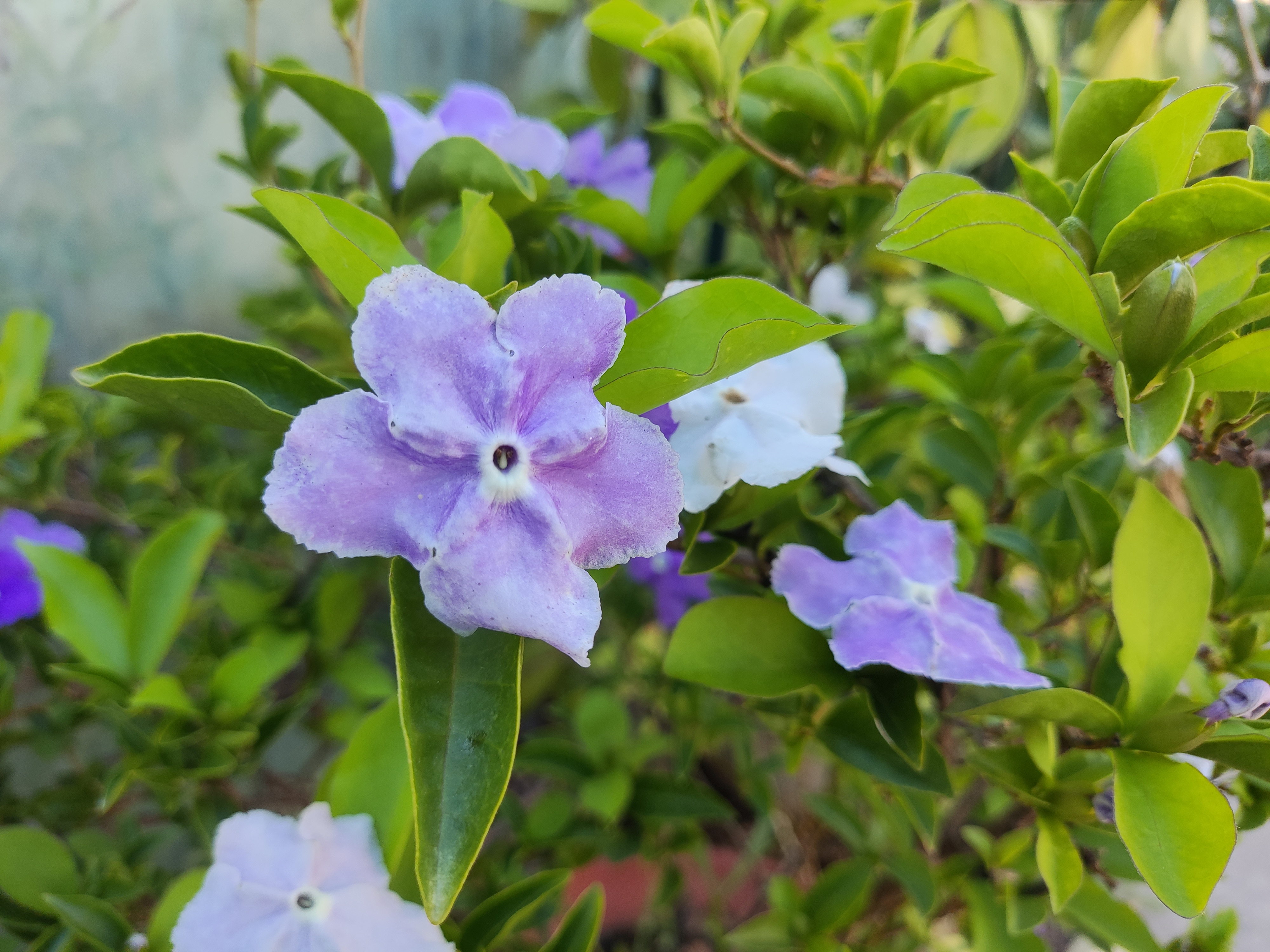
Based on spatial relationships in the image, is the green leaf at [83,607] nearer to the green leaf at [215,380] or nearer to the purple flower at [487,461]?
the green leaf at [215,380]

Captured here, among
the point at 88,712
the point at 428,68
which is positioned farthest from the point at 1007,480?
the point at 428,68

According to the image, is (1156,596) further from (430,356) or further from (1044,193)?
(430,356)

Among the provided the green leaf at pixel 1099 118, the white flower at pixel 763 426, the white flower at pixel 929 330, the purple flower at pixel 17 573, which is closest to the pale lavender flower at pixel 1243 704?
the white flower at pixel 763 426

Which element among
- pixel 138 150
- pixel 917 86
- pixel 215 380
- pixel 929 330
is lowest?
pixel 929 330

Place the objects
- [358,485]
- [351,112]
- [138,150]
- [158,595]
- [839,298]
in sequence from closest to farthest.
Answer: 1. [358,485]
2. [351,112]
3. [158,595]
4. [138,150]
5. [839,298]

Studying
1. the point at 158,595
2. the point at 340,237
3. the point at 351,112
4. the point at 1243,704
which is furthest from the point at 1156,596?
the point at 158,595

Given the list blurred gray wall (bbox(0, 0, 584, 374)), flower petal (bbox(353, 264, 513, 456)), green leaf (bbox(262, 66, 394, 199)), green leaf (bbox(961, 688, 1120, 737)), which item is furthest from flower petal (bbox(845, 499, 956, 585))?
blurred gray wall (bbox(0, 0, 584, 374))

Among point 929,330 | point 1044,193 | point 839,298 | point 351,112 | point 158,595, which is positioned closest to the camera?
point 1044,193

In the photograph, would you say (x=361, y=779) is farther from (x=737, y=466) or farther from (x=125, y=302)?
(x=125, y=302)
